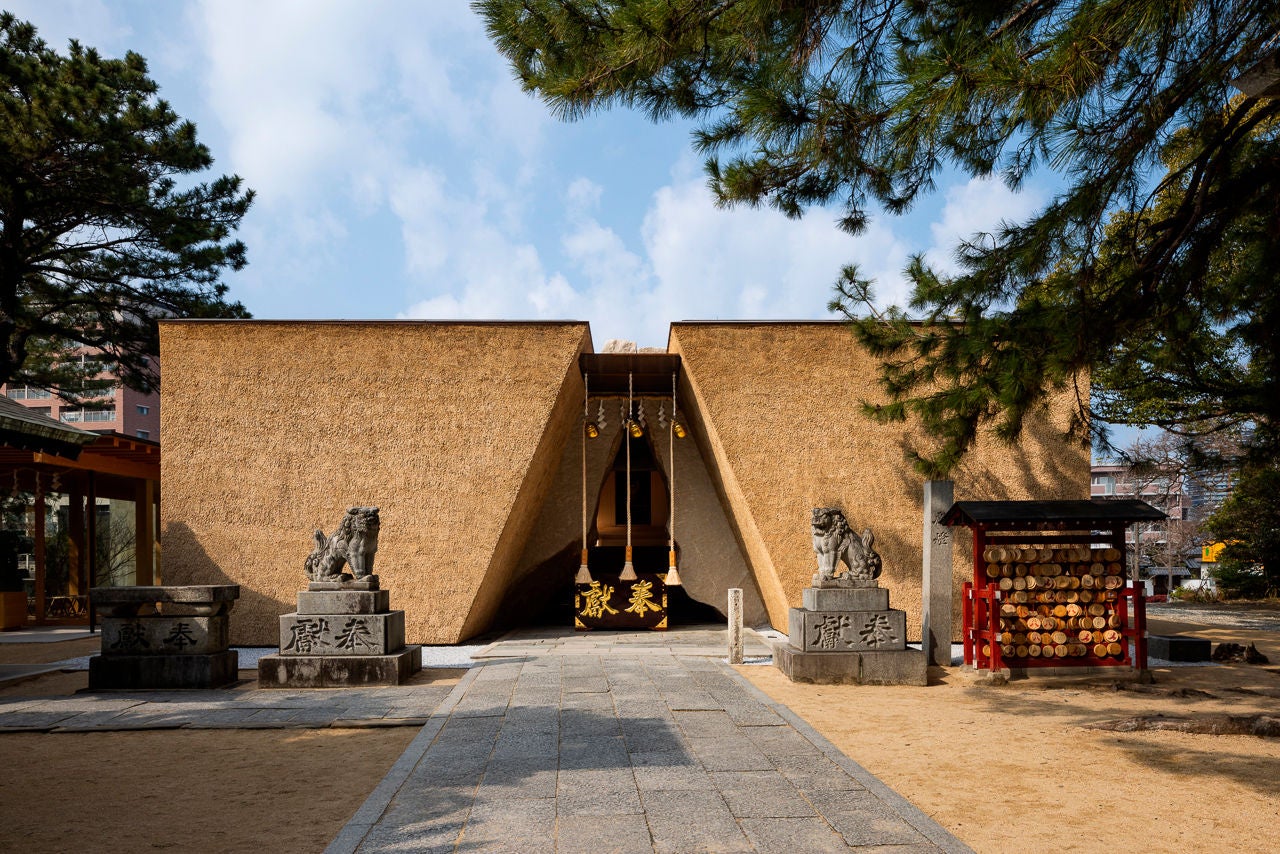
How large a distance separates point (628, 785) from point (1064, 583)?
515 centimetres

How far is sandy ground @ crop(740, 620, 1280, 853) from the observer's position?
3.45 m

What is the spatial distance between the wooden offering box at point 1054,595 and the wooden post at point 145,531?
12.9 metres

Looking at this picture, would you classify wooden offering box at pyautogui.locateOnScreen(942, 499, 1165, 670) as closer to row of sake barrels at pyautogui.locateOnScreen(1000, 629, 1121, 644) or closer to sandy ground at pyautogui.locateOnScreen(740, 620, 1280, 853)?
row of sake barrels at pyautogui.locateOnScreen(1000, 629, 1121, 644)

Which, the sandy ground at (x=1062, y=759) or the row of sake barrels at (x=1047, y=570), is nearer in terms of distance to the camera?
the sandy ground at (x=1062, y=759)

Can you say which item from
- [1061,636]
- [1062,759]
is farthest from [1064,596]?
[1062,759]

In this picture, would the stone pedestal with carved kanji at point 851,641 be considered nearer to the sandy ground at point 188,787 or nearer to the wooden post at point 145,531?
the sandy ground at point 188,787

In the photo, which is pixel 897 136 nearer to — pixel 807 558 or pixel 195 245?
pixel 807 558

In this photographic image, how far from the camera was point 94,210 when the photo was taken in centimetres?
1118

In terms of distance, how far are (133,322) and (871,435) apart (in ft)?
35.6

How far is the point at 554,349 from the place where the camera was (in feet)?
29.9

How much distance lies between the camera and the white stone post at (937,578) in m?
7.68

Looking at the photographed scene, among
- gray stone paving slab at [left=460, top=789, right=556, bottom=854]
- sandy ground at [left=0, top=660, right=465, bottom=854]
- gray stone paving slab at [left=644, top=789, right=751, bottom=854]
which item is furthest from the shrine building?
gray stone paving slab at [left=460, top=789, right=556, bottom=854]

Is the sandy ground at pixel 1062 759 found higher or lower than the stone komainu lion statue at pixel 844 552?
lower

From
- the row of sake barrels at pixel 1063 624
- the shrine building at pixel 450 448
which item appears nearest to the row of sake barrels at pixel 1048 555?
the row of sake barrels at pixel 1063 624
